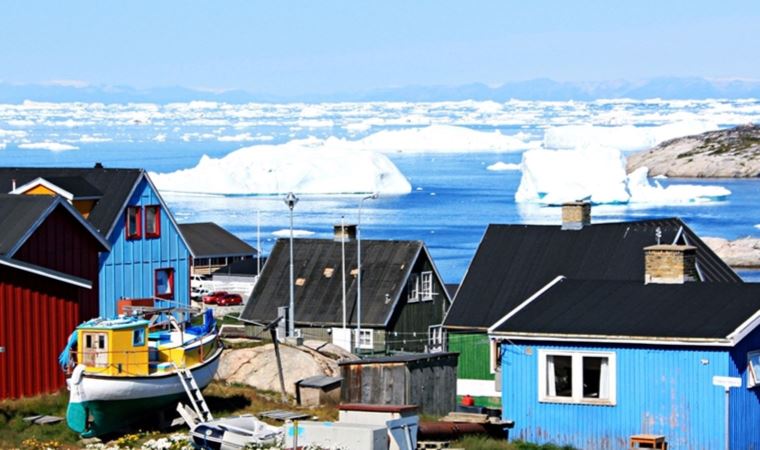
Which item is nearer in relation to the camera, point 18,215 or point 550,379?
point 550,379

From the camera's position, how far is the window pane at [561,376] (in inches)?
852

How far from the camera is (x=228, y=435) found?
62.7 ft

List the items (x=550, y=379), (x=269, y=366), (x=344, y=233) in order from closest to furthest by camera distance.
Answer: (x=550, y=379), (x=269, y=366), (x=344, y=233)

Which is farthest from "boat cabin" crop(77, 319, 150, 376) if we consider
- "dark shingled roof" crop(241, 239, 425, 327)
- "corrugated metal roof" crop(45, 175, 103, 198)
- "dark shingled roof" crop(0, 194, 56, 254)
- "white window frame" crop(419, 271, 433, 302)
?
"white window frame" crop(419, 271, 433, 302)

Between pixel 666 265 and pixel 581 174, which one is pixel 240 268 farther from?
pixel 581 174

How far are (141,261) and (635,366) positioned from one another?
16.3m

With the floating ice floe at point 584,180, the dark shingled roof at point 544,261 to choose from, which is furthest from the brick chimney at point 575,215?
the floating ice floe at point 584,180

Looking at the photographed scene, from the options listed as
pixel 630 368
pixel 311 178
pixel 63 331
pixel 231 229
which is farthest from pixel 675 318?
pixel 311 178

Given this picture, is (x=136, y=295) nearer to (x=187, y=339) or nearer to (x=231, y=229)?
(x=187, y=339)

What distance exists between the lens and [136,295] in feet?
113

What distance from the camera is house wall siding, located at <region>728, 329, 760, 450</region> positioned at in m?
20.6

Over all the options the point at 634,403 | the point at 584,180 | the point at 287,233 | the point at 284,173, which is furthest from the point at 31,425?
the point at 284,173

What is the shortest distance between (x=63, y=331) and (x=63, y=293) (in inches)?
22.2

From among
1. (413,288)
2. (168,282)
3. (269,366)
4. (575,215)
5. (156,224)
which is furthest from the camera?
(413,288)
